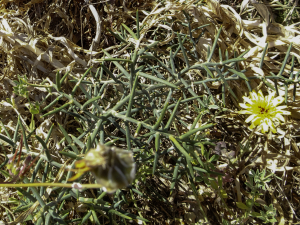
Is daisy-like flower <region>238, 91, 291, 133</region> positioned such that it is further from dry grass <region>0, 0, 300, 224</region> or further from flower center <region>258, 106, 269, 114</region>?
dry grass <region>0, 0, 300, 224</region>

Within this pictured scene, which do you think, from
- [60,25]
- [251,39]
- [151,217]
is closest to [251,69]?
[251,39]

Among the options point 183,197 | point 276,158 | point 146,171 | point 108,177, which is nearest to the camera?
point 108,177

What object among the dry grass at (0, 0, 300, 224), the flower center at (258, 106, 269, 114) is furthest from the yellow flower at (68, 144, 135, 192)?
the flower center at (258, 106, 269, 114)

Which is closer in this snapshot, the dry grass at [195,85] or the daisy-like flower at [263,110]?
the daisy-like flower at [263,110]

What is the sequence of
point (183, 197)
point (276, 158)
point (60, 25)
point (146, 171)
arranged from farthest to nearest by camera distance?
point (60, 25) < point (183, 197) < point (276, 158) < point (146, 171)

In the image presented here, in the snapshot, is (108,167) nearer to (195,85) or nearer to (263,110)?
(263,110)

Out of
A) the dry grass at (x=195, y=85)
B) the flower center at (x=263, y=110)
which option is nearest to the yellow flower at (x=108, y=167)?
the dry grass at (x=195, y=85)

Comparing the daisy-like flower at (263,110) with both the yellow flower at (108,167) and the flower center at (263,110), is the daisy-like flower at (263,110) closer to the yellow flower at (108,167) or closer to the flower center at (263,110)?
the flower center at (263,110)

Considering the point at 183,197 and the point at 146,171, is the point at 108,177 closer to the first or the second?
the point at 146,171

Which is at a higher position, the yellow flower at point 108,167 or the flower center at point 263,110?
the yellow flower at point 108,167

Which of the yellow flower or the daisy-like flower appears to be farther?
the daisy-like flower

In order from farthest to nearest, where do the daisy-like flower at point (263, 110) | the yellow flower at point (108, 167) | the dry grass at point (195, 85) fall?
the dry grass at point (195, 85), the daisy-like flower at point (263, 110), the yellow flower at point (108, 167)
